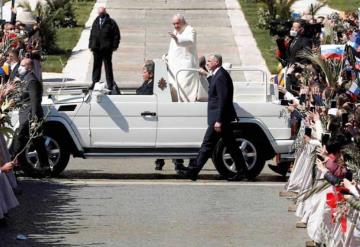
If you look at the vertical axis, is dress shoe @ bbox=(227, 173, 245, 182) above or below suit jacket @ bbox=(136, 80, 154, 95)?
below

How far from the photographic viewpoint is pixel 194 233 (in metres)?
13.9

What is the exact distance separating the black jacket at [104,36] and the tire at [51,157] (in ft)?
23.5

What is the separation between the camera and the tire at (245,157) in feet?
59.8

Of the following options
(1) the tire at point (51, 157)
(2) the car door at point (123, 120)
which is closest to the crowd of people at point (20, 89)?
(1) the tire at point (51, 157)

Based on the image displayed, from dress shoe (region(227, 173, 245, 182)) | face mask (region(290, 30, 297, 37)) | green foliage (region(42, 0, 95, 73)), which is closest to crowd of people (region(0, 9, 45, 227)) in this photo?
dress shoe (region(227, 173, 245, 182))

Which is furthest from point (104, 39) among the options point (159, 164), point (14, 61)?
point (14, 61)

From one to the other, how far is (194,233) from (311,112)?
206 cm

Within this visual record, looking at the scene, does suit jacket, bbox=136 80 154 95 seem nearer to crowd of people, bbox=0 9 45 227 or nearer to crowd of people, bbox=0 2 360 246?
crowd of people, bbox=0 2 360 246

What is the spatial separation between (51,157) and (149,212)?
3.39 m

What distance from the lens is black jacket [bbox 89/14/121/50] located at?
25.1 meters

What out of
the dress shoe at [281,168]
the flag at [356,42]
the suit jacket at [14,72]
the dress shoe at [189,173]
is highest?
the flag at [356,42]

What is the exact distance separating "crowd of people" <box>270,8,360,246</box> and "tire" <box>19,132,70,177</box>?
326 centimetres

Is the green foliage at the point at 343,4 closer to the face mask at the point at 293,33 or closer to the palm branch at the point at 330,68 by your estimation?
the face mask at the point at 293,33

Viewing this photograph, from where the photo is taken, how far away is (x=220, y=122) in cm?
1766
